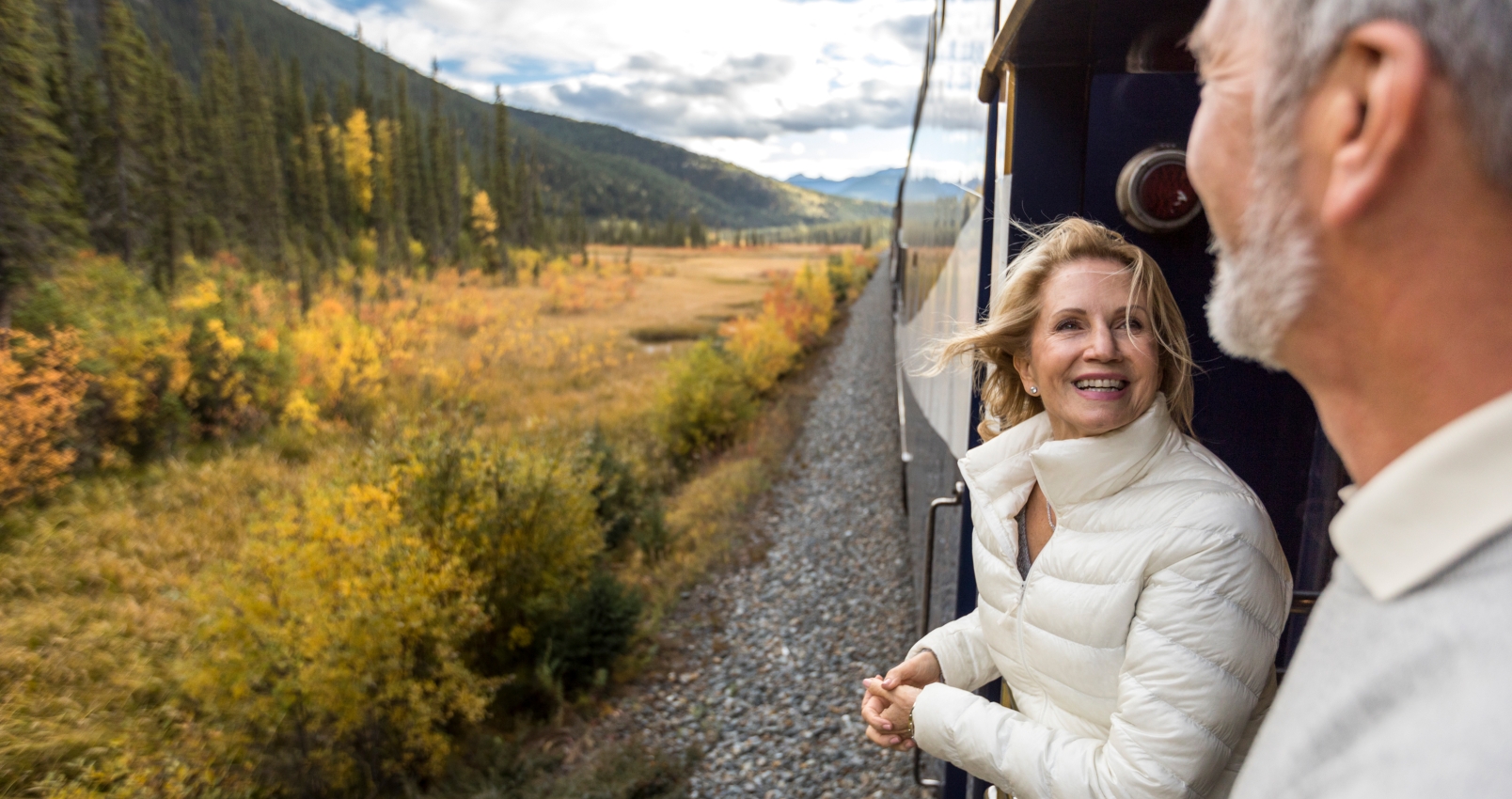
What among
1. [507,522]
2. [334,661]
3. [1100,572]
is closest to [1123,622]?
[1100,572]

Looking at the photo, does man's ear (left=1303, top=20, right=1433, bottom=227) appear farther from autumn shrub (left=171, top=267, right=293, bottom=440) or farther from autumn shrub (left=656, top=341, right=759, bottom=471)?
autumn shrub (left=171, top=267, right=293, bottom=440)

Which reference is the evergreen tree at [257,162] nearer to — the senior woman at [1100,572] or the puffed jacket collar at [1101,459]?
the senior woman at [1100,572]

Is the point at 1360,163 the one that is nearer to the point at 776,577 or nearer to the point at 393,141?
the point at 776,577

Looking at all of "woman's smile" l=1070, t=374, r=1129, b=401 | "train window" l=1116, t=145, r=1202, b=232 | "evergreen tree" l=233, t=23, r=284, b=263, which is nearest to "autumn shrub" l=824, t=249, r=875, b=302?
"evergreen tree" l=233, t=23, r=284, b=263

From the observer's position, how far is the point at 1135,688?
1210 mm

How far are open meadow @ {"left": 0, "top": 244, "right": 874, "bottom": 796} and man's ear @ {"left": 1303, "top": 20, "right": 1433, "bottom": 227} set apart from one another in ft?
17.1

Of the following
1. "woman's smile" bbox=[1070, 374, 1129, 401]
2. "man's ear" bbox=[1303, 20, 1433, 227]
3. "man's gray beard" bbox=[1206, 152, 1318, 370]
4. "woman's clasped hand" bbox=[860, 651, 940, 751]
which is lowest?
"woman's clasped hand" bbox=[860, 651, 940, 751]

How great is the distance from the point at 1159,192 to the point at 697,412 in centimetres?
1184

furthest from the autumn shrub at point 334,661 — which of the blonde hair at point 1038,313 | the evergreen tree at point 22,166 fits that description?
the evergreen tree at point 22,166

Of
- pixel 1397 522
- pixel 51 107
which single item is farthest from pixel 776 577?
pixel 51 107

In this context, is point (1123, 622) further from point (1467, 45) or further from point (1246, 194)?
point (1467, 45)

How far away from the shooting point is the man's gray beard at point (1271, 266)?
66 centimetres

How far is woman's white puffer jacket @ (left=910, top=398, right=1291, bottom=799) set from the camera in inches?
46.4

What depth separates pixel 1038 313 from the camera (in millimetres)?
1632
